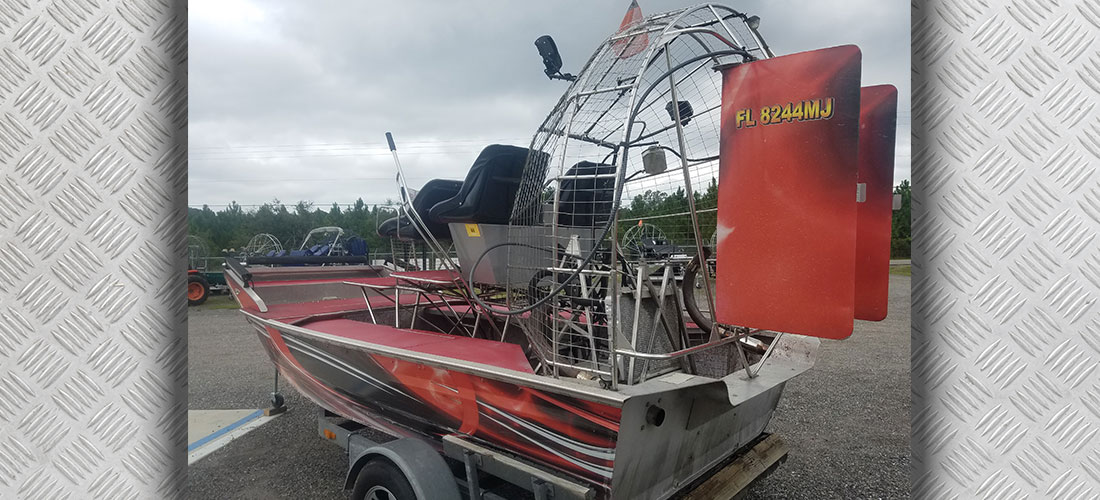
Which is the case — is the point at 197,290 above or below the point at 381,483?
below

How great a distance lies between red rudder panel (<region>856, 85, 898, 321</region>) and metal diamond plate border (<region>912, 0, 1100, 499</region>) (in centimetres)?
70

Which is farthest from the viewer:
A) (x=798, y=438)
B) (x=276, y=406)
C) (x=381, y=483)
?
(x=276, y=406)

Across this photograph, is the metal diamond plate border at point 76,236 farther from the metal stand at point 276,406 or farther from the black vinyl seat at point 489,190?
the metal stand at point 276,406

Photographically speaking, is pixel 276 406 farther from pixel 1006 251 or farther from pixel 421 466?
pixel 1006 251

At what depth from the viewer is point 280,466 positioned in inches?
157

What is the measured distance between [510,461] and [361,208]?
42.9 ft

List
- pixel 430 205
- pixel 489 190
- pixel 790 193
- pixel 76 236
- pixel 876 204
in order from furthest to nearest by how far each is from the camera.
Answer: pixel 430 205 < pixel 489 190 < pixel 876 204 < pixel 790 193 < pixel 76 236

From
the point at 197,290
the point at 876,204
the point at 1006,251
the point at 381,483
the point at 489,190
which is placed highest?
the point at 489,190

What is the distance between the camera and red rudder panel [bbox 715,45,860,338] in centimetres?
156

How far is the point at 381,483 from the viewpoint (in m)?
2.57

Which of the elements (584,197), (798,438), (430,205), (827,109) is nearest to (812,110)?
(827,109)

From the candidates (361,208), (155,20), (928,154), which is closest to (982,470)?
(928,154)

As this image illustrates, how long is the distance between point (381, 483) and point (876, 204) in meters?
2.75

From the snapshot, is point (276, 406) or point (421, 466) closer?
point (421, 466)
